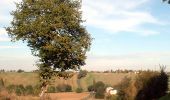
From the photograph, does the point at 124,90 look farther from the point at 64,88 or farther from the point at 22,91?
the point at 64,88

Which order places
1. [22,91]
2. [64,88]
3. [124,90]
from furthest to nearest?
[64,88] → [124,90] → [22,91]

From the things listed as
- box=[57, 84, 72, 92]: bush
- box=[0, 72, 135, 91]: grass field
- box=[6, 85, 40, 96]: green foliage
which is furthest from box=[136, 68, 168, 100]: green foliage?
box=[0, 72, 135, 91]: grass field

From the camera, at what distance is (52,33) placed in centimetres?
4053

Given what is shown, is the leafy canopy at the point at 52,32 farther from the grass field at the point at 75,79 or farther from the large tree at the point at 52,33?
the grass field at the point at 75,79

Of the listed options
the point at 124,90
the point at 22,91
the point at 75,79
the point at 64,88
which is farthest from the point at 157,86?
the point at 75,79

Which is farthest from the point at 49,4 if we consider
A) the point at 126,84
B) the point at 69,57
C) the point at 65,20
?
the point at 126,84

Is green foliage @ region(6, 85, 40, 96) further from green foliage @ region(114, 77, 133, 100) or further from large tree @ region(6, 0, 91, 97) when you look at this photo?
green foliage @ region(114, 77, 133, 100)

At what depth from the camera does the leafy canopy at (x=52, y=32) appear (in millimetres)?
40281

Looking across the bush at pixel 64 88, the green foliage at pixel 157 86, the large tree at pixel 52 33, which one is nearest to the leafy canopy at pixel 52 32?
the large tree at pixel 52 33

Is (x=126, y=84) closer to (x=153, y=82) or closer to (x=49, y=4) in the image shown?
(x=153, y=82)

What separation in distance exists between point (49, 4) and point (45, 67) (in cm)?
580

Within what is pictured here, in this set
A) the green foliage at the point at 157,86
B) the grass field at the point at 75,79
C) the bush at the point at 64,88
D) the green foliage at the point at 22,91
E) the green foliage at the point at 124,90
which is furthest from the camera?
the grass field at the point at 75,79

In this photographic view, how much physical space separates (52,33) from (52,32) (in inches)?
6.1

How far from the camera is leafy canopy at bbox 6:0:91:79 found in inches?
1586
